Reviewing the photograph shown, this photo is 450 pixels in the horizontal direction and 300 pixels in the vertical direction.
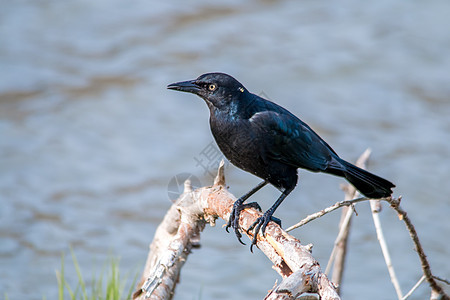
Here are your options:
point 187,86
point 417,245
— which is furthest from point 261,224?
point 187,86

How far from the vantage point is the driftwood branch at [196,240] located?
9.42 feet

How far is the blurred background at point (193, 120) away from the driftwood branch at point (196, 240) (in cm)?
162

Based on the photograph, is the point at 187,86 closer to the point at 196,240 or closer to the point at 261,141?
the point at 261,141

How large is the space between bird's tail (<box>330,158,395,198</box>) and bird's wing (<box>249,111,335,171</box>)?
0.11 metres

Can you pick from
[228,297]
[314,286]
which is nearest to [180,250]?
A: [314,286]

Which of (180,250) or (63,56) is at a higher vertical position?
(63,56)

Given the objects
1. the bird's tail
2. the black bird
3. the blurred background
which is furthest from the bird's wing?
the blurred background

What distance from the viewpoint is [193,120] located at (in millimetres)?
8344

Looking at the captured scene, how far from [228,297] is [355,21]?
5.67 m

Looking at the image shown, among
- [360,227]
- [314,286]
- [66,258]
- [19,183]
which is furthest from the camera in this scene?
[19,183]

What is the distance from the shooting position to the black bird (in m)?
3.58

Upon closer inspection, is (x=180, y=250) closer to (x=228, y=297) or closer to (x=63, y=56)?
(x=228, y=297)

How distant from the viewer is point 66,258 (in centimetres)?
638

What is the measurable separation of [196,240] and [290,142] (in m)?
0.74
